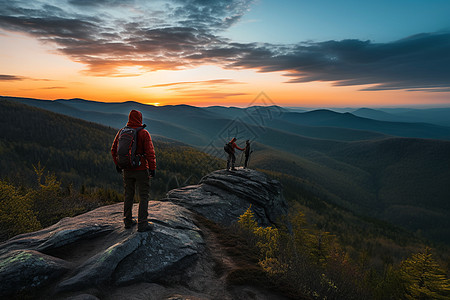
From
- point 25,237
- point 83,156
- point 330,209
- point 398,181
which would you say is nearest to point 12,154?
point 83,156

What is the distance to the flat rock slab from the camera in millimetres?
4152

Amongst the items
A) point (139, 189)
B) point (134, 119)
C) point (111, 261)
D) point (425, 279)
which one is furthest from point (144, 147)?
point (425, 279)

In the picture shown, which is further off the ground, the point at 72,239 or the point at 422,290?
the point at 72,239

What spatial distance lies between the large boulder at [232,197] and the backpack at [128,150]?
5.95m

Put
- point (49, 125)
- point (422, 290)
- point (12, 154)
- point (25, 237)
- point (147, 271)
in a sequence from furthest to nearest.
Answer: point (49, 125)
point (12, 154)
point (422, 290)
point (25, 237)
point (147, 271)

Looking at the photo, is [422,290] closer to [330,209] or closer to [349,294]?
[349,294]

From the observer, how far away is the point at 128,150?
5.57 meters

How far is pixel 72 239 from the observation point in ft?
18.5

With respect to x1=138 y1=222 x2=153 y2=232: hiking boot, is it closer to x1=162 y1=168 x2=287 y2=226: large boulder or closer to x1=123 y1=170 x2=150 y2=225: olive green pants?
x1=123 y1=170 x2=150 y2=225: olive green pants

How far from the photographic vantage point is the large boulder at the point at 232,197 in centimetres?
1152

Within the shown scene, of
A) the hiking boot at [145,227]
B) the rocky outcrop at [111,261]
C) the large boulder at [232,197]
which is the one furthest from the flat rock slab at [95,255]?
the large boulder at [232,197]

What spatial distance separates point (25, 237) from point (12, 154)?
43.3 metres

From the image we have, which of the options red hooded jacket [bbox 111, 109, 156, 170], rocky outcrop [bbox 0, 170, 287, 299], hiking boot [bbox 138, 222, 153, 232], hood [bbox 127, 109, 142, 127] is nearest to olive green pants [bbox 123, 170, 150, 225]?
hiking boot [bbox 138, 222, 153, 232]

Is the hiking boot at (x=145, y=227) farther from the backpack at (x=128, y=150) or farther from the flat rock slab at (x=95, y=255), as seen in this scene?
the backpack at (x=128, y=150)
